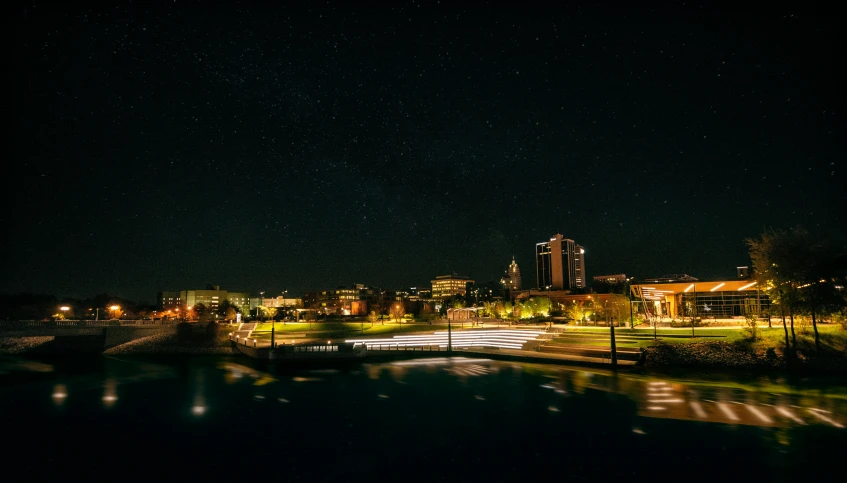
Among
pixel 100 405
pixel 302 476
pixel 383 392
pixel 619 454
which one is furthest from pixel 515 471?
pixel 100 405

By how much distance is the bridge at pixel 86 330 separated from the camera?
175ft

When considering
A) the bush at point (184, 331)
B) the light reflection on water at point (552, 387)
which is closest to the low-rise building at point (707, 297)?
the light reflection on water at point (552, 387)

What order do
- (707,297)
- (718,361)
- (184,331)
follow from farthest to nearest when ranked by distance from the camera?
(184,331)
(707,297)
(718,361)

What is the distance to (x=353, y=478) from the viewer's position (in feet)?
46.8

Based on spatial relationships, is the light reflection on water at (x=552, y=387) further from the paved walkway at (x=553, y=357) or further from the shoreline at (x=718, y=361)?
the shoreline at (x=718, y=361)

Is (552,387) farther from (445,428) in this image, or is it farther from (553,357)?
(445,428)

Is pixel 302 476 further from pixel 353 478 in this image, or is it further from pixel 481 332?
pixel 481 332

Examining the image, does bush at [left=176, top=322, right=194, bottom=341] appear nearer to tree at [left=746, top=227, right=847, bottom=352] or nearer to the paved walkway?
the paved walkway

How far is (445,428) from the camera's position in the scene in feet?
63.7

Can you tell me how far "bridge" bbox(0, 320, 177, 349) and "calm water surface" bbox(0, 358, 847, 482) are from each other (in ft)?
85.7

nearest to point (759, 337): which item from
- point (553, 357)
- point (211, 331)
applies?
point (553, 357)

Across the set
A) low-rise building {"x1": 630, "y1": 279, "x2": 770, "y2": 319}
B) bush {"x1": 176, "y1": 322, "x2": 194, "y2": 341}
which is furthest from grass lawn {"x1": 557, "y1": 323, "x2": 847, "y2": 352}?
bush {"x1": 176, "y1": 322, "x2": 194, "y2": 341}

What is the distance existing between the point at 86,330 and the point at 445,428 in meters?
56.8

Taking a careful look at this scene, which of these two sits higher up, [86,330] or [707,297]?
[707,297]
